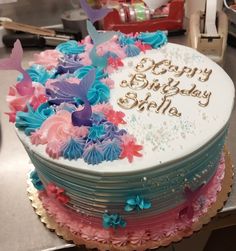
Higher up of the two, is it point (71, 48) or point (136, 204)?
point (71, 48)

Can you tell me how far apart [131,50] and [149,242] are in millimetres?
460

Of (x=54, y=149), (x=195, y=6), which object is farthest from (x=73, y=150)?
A: (x=195, y=6)

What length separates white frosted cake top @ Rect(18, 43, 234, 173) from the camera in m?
0.75

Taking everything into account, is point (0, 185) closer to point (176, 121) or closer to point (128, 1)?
point (176, 121)

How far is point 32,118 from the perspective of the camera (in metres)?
0.83

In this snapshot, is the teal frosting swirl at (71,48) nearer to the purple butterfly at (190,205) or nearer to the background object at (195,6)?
the purple butterfly at (190,205)

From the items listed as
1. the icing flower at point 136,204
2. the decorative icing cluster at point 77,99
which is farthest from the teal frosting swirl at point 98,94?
the icing flower at point 136,204

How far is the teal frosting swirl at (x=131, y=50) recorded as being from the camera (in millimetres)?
1013

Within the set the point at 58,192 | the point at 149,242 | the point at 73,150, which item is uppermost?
the point at 73,150

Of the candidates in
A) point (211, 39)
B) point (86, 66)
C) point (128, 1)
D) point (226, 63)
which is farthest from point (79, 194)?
point (128, 1)

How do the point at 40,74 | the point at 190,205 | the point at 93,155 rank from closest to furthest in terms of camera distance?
the point at 93,155
the point at 190,205
the point at 40,74

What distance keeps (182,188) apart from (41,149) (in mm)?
283

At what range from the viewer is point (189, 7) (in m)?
1.58

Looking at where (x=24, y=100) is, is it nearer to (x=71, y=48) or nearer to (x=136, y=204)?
(x=71, y=48)
